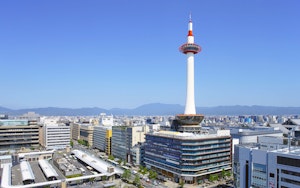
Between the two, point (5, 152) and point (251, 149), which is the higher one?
point (251, 149)

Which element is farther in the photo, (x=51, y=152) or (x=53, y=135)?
(x=53, y=135)

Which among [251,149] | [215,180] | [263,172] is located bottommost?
[215,180]

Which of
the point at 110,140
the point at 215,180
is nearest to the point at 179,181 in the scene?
the point at 215,180

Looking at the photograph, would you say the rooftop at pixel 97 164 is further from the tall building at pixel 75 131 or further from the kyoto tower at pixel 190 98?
the tall building at pixel 75 131

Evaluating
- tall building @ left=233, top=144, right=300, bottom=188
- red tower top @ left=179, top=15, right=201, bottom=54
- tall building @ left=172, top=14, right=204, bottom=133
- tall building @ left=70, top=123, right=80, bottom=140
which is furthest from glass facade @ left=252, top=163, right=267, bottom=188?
tall building @ left=70, top=123, right=80, bottom=140

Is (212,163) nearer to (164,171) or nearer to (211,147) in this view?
(211,147)

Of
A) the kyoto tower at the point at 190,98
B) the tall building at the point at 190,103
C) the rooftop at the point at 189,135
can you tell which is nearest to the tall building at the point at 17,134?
the rooftop at the point at 189,135
